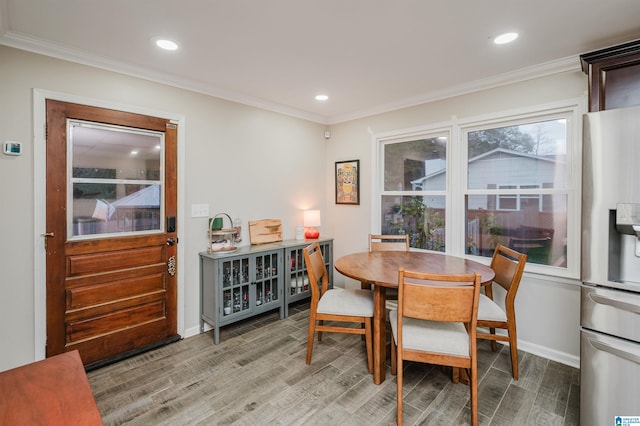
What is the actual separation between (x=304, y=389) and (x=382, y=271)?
1028mm

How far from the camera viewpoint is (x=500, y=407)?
2.04 m

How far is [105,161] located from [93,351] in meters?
1.55

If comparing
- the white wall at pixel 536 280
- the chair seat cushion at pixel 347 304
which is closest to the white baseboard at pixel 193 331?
the chair seat cushion at pixel 347 304

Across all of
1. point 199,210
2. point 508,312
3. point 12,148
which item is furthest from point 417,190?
point 12,148

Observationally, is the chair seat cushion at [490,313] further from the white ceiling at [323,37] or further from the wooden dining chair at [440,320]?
the white ceiling at [323,37]

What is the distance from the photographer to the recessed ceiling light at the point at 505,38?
2.14 metres

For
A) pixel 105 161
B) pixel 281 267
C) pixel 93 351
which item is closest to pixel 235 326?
pixel 281 267

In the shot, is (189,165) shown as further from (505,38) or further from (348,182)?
(505,38)

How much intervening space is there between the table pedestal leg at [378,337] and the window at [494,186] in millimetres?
1403

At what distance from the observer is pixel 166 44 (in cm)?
227

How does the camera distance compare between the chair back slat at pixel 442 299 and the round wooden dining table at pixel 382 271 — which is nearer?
the chair back slat at pixel 442 299

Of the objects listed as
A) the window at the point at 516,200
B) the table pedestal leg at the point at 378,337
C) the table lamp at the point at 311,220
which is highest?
the window at the point at 516,200

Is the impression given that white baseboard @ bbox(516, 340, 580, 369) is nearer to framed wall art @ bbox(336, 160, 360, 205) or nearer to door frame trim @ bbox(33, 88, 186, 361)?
framed wall art @ bbox(336, 160, 360, 205)

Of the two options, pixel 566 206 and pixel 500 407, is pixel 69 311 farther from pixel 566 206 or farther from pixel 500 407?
pixel 566 206
